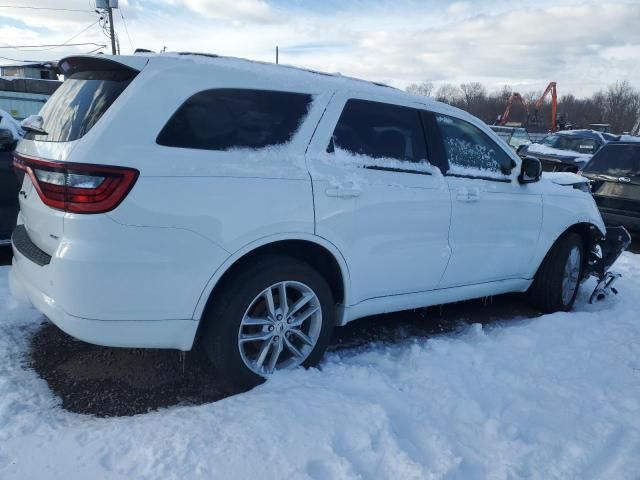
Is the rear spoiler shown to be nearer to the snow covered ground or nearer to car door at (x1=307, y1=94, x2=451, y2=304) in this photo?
car door at (x1=307, y1=94, x2=451, y2=304)

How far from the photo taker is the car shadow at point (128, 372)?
2977 millimetres

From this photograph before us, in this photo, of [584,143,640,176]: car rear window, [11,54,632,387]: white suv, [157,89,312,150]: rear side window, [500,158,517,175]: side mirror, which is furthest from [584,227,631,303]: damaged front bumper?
[157,89,312,150]: rear side window

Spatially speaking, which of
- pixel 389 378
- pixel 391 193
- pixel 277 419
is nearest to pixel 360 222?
pixel 391 193

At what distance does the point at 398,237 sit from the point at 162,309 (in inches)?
61.5

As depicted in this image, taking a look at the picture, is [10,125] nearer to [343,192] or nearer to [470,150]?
[343,192]

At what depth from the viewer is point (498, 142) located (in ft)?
14.0

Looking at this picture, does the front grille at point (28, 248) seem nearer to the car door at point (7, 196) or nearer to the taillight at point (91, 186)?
the taillight at point (91, 186)

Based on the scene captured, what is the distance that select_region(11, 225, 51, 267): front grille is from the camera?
2740mm

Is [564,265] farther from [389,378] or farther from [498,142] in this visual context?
[389,378]

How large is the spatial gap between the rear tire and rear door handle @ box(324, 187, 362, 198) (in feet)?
8.05

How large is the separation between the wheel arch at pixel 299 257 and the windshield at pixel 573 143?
14683mm

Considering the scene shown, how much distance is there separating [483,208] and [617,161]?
19.2 ft

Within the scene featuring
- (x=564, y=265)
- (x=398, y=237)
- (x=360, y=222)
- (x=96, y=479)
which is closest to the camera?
(x=96, y=479)

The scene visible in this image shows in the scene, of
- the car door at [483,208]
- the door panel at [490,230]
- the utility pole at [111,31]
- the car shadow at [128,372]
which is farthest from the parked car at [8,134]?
the utility pole at [111,31]
